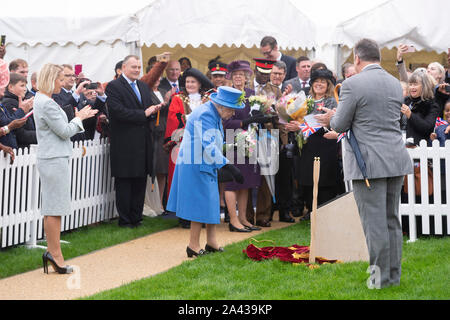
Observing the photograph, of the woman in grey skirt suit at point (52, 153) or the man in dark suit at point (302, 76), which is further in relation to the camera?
the man in dark suit at point (302, 76)

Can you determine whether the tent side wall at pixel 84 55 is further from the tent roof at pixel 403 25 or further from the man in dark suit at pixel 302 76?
the tent roof at pixel 403 25

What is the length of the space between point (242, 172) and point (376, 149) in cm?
422

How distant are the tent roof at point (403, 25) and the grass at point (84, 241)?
5.69m

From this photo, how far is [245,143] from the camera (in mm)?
9859

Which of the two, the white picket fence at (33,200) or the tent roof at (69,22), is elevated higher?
the tent roof at (69,22)

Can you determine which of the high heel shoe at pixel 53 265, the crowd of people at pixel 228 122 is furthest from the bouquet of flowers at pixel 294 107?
the high heel shoe at pixel 53 265

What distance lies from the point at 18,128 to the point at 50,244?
223cm

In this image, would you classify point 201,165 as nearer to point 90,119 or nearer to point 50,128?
point 50,128

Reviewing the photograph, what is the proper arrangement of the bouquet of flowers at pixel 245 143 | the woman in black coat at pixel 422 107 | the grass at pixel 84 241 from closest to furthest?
1. the grass at pixel 84 241
2. the woman in black coat at pixel 422 107
3. the bouquet of flowers at pixel 245 143

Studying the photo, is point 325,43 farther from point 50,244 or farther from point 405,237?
point 50,244

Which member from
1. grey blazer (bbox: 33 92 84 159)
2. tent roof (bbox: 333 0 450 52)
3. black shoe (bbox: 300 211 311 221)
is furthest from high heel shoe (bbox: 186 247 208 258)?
tent roof (bbox: 333 0 450 52)

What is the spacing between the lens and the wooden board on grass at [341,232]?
7.66 m

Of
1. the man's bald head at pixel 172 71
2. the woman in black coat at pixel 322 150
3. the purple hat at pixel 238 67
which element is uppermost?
the man's bald head at pixel 172 71
